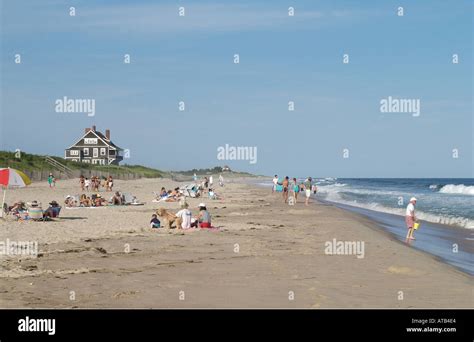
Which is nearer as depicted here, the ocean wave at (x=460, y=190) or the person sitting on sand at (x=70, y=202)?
the person sitting on sand at (x=70, y=202)

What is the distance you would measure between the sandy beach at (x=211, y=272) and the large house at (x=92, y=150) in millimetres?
81415

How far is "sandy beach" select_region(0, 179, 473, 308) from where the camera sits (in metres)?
8.71

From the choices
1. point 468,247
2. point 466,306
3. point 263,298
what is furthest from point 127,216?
point 466,306

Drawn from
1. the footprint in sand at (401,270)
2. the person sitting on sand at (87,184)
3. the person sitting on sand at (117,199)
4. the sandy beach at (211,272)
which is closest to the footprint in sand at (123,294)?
the sandy beach at (211,272)

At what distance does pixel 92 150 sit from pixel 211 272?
3569 inches

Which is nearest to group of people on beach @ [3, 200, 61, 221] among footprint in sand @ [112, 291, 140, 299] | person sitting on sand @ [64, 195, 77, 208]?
person sitting on sand @ [64, 195, 77, 208]

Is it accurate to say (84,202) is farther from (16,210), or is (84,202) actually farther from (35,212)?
(35,212)

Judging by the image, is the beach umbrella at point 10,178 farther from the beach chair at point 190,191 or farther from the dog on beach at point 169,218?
the beach chair at point 190,191

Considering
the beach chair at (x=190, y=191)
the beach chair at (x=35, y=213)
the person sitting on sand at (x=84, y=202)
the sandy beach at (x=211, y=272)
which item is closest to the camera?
the sandy beach at (x=211, y=272)

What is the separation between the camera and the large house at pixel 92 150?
3863 inches

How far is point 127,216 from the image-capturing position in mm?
22828
